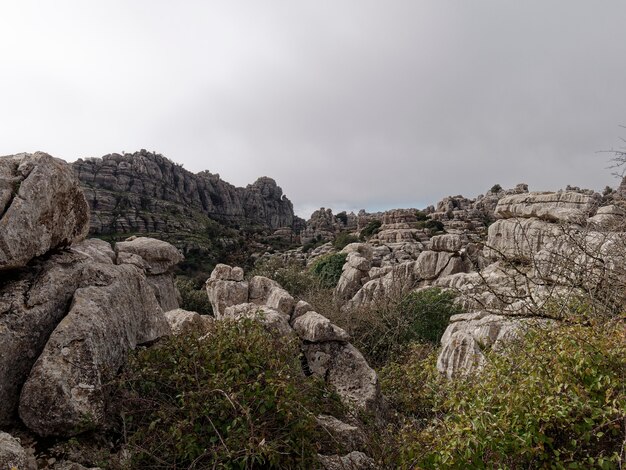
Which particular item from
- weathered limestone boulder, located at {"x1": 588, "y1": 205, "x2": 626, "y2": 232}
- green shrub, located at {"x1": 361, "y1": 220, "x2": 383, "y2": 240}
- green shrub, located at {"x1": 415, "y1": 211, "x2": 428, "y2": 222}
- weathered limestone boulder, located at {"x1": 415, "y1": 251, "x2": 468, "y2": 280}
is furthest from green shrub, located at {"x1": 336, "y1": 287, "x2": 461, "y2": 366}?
green shrub, located at {"x1": 415, "y1": 211, "x2": 428, "y2": 222}

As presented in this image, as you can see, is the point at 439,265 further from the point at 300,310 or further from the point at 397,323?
the point at 300,310

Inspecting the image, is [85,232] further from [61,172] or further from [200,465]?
[200,465]

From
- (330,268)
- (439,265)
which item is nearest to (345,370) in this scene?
(439,265)

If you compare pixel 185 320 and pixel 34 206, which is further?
pixel 185 320

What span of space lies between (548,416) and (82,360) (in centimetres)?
531

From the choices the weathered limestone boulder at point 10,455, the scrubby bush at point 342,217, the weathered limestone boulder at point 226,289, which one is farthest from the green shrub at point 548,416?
the scrubby bush at point 342,217

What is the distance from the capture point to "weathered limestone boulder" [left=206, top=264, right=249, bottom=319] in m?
A: 16.5

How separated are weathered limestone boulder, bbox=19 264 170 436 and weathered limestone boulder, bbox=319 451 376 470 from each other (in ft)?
9.20

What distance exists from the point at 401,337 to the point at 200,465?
14.8 meters

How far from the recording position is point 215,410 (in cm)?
A: 476

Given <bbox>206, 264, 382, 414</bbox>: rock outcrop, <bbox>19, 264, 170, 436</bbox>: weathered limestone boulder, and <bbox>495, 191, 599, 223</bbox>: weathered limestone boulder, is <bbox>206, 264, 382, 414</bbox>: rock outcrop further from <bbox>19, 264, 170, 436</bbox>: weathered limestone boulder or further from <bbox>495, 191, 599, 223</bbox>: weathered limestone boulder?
<bbox>495, 191, 599, 223</bbox>: weathered limestone boulder

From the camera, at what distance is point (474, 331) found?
37.1ft

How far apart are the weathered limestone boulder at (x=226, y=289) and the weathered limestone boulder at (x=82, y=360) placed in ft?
34.3

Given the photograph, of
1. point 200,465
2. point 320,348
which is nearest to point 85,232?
point 200,465
